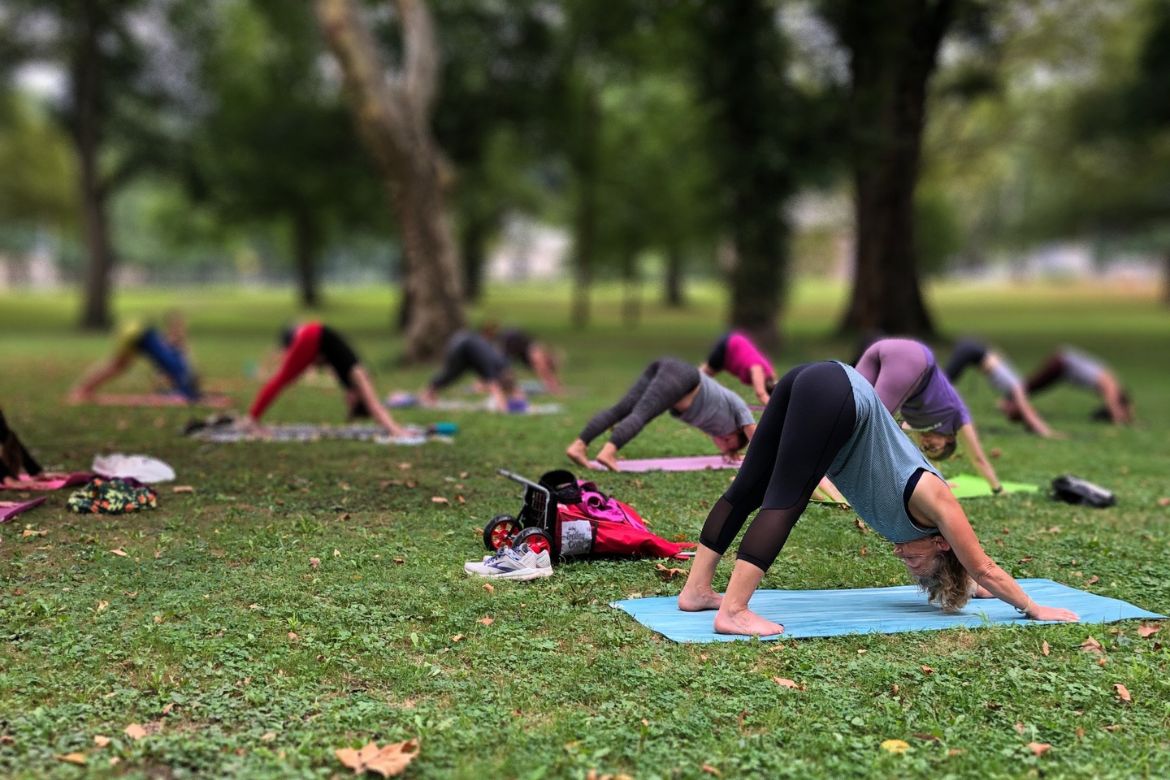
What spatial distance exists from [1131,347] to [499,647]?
33248 millimetres

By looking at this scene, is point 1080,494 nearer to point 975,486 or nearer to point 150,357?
point 975,486

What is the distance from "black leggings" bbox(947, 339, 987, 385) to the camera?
13.7m

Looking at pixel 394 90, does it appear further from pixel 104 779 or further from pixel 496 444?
pixel 104 779

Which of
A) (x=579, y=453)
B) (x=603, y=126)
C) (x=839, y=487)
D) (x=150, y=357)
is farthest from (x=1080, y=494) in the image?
(x=603, y=126)

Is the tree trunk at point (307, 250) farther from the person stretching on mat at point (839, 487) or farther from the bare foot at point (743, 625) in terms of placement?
the bare foot at point (743, 625)

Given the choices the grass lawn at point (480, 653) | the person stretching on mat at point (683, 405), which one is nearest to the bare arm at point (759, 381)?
the person stretching on mat at point (683, 405)

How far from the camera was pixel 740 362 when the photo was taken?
9195mm

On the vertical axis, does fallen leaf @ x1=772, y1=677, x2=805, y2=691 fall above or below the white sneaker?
below

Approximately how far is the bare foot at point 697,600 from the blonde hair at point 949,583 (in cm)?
119

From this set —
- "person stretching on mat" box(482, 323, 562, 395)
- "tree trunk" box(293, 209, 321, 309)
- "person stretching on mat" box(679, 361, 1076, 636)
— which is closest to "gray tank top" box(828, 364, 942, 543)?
"person stretching on mat" box(679, 361, 1076, 636)

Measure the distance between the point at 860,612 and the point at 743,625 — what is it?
36.9 inches

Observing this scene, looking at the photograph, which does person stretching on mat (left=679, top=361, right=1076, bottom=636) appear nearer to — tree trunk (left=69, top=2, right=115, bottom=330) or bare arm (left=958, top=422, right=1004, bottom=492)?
bare arm (left=958, top=422, right=1004, bottom=492)

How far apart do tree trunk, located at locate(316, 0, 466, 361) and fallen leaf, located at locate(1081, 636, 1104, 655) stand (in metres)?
19.5

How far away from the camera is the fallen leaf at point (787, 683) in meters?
5.14
